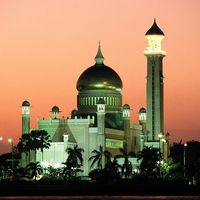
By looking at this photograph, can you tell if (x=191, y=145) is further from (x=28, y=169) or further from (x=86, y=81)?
(x=28, y=169)

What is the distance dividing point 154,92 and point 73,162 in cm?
1752

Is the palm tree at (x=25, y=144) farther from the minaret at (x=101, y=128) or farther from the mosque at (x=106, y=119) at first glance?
the minaret at (x=101, y=128)

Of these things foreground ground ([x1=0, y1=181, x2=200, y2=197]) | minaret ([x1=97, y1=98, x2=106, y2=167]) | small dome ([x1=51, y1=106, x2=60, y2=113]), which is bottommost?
foreground ground ([x1=0, y1=181, x2=200, y2=197])

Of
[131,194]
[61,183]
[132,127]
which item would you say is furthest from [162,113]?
[131,194]

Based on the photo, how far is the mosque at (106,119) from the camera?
163 metres

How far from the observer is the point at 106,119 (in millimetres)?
171625

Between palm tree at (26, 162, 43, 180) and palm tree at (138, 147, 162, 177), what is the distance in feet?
45.7

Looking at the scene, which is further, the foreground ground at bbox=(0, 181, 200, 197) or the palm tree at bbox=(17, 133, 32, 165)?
the palm tree at bbox=(17, 133, 32, 165)

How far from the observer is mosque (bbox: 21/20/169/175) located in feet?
536

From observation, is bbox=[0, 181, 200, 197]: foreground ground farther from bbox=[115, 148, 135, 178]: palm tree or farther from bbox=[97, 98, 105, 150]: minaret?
bbox=[97, 98, 105, 150]: minaret

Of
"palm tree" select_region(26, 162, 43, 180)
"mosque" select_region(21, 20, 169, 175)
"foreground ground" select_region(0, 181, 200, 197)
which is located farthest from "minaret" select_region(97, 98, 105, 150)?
"foreground ground" select_region(0, 181, 200, 197)

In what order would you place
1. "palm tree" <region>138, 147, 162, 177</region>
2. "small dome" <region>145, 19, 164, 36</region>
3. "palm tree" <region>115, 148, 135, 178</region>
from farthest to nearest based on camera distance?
"small dome" <region>145, 19, 164, 36</region> → "palm tree" <region>115, 148, 135, 178</region> → "palm tree" <region>138, 147, 162, 177</region>

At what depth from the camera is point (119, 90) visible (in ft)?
572

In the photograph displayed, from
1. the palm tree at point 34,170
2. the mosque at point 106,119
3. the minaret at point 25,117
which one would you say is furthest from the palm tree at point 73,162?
the minaret at point 25,117
